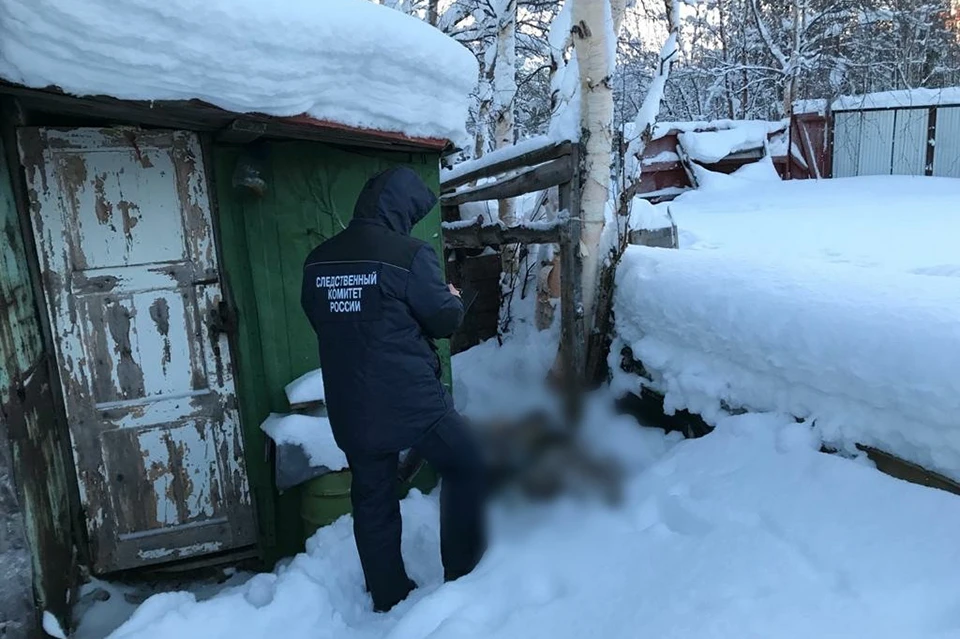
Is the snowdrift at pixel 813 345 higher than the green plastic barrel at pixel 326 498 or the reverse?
higher

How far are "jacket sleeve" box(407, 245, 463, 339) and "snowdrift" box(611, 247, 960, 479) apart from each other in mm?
1450

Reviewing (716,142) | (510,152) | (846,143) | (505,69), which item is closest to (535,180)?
(510,152)

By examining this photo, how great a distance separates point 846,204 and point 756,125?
465cm

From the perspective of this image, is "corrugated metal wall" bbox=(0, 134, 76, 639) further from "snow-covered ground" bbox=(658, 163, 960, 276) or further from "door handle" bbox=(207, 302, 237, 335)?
"snow-covered ground" bbox=(658, 163, 960, 276)

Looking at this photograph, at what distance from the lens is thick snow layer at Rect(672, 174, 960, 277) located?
18.4 feet

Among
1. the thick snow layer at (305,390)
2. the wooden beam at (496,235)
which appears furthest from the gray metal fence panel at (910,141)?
the thick snow layer at (305,390)

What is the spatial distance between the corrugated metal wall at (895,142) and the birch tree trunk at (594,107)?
37.7 feet

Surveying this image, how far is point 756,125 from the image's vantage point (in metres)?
13.9

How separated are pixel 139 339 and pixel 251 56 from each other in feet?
5.41

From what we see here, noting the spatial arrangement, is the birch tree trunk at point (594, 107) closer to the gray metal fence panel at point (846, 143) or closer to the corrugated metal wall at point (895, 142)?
the corrugated metal wall at point (895, 142)

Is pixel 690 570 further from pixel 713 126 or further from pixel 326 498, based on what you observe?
pixel 713 126

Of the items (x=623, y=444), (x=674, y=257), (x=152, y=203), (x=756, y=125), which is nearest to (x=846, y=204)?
(x=756, y=125)

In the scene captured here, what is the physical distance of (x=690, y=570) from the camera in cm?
244

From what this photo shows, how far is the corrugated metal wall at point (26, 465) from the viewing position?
8.27 feet
